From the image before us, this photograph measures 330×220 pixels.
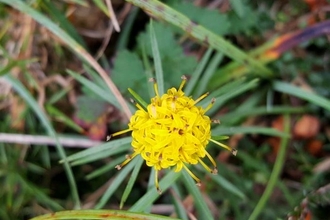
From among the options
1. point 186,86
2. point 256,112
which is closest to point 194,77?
point 186,86

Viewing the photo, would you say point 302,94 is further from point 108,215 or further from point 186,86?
point 108,215

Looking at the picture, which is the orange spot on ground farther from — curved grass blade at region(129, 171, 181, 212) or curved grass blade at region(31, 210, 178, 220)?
curved grass blade at region(31, 210, 178, 220)

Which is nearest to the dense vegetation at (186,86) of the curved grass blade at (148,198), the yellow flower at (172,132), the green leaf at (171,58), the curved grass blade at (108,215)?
the green leaf at (171,58)

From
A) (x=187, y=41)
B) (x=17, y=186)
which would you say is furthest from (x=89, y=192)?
(x=187, y=41)

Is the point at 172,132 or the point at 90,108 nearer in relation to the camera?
the point at 172,132

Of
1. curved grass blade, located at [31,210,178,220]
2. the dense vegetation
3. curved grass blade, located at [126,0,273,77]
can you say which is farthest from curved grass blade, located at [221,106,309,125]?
curved grass blade, located at [31,210,178,220]

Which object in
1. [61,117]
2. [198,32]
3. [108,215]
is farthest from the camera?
[61,117]

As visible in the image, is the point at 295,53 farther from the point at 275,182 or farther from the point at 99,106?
the point at 99,106

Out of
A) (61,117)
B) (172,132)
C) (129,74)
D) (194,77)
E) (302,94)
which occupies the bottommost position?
(172,132)
